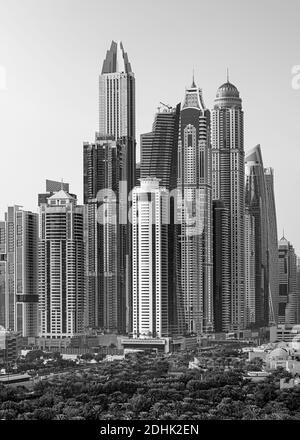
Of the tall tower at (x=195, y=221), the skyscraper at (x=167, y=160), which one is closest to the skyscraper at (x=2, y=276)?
the skyscraper at (x=167, y=160)

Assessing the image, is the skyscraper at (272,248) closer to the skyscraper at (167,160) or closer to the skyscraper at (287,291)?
the skyscraper at (287,291)

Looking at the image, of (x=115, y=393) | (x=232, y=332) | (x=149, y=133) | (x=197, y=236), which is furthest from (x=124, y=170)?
(x=115, y=393)

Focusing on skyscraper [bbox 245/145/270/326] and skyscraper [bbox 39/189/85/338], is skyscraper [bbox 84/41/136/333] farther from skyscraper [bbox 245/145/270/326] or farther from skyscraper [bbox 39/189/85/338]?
skyscraper [bbox 245/145/270/326]

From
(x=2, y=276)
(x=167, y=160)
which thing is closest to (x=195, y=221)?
(x=167, y=160)

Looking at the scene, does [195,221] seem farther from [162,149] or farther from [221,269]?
[162,149]

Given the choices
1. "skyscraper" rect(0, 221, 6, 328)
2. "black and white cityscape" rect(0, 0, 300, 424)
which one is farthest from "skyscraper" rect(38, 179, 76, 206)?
"skyscraper" rect(0, 221, 6, 328)
